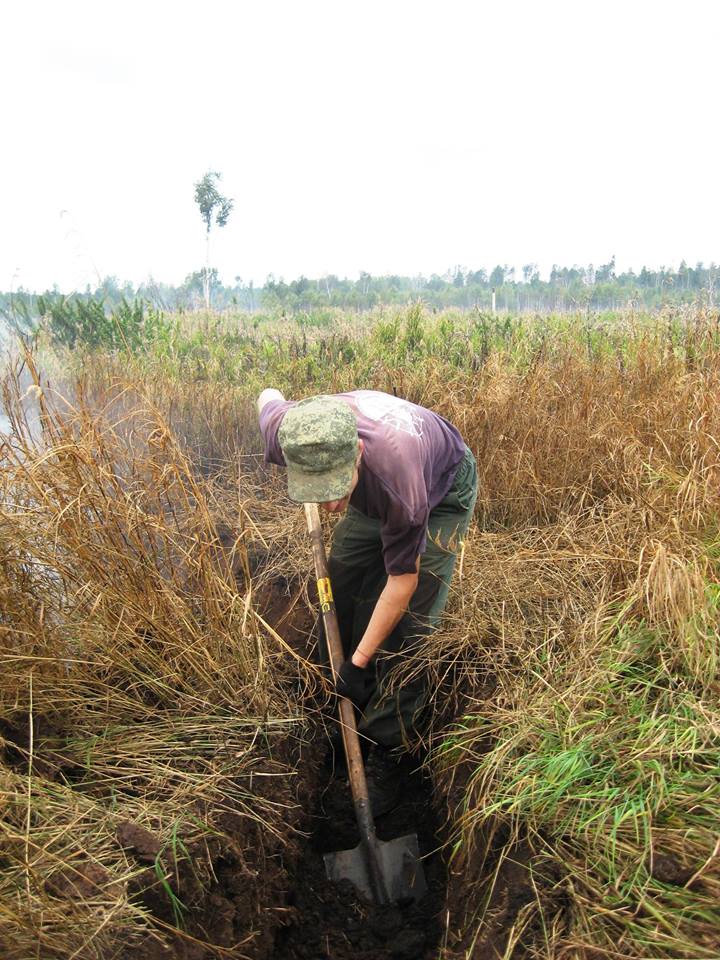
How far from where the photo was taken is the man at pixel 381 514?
204 centimetres

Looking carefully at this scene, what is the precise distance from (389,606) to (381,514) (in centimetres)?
30

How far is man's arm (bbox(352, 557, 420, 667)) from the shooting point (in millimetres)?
2250

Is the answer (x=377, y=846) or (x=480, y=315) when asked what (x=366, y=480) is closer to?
(x=377, y=846)

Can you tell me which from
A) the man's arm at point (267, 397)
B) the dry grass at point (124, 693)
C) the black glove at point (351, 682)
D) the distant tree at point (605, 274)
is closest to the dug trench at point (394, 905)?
A: the dry grass at point (124, 693)

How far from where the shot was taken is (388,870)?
97.3 inches

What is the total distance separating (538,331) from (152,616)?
4.99m

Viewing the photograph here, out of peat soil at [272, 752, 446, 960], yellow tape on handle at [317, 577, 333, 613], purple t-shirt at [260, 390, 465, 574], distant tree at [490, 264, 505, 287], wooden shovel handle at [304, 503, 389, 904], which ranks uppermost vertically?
distant tree at [490, 264, 505, 287]

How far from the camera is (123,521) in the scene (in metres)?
2.38

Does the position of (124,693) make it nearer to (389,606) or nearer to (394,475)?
(389,606)

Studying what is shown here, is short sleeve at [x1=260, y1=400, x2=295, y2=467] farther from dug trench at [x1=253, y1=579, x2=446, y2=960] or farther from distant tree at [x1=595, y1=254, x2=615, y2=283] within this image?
distant tree at [x1=595, y1=254, x2=615, y2=283]

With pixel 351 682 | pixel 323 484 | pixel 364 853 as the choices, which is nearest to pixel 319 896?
pixel 364 853

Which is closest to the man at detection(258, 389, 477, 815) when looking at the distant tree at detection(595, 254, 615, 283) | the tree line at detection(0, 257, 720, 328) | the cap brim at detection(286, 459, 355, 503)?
the cap brim at detection(286, 459, 355, 503)

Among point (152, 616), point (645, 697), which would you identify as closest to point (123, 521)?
point (152, 616)

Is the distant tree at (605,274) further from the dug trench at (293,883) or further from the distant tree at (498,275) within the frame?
the dug trench at (293,883)
